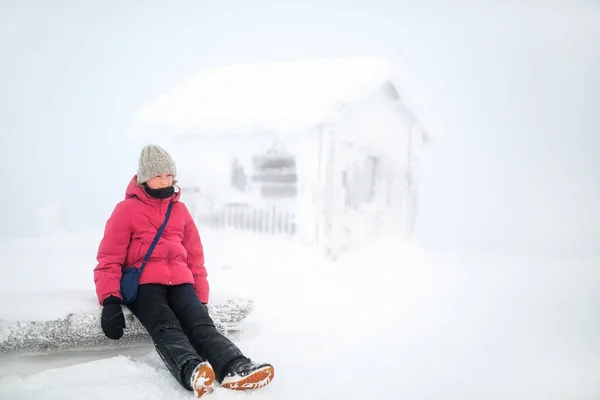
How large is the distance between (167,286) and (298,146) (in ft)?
11.5

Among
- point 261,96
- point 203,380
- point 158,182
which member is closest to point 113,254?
point 158,182

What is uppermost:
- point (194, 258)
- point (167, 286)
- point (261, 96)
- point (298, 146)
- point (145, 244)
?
point (261, 96)

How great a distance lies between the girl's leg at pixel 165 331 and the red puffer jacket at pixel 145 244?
0.08 metres

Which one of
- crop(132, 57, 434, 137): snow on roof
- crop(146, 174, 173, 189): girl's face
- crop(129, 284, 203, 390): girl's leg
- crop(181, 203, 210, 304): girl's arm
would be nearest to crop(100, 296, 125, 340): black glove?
crop(129, 284, 203, 390): girl's leg

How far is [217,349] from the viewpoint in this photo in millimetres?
2461

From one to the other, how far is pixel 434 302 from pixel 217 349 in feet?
8.49

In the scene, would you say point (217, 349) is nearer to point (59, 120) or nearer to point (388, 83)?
A: point (59, 120)

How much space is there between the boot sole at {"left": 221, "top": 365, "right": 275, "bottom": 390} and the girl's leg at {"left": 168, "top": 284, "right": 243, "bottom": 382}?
74 millimetres

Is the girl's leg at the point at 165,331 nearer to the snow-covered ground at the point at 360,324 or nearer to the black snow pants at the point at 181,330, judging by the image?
the black snow pants at the point at 181,330

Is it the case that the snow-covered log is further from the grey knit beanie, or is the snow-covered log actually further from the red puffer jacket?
the grey knit beanie

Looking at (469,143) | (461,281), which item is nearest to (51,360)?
(461,281)

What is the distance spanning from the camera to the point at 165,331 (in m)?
2.46

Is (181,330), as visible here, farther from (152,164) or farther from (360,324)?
(360,324)

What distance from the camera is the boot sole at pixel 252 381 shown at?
2340 mm
